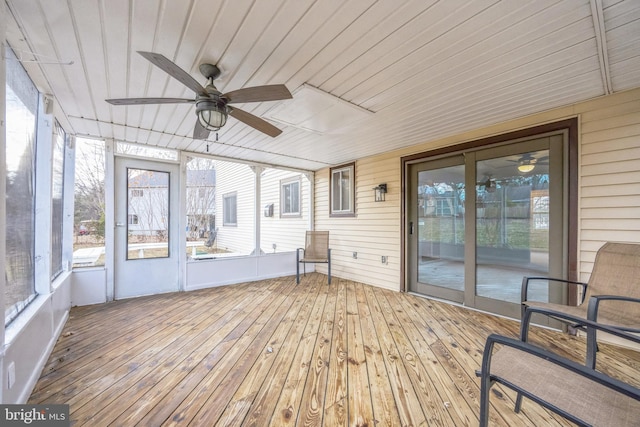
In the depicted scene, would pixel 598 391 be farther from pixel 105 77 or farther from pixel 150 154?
pixel 150 154

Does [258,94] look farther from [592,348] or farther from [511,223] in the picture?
[511,223]

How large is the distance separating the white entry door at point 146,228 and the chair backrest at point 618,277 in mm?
5313

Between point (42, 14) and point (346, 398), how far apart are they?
121 inches

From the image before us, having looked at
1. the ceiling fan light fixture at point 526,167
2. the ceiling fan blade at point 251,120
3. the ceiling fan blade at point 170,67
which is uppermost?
the ceiling fan blade at point 170,67

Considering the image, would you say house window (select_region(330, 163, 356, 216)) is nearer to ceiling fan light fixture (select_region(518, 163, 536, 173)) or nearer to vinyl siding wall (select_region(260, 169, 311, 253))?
vinyl siding wall (select_region(260, 169, 311, 253))

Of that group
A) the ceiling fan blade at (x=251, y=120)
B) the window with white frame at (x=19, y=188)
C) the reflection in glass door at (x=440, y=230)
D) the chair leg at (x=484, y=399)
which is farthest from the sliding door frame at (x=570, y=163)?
the window with white frame at (x=19, y=188)

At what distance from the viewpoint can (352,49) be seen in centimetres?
184

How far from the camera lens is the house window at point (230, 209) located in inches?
235

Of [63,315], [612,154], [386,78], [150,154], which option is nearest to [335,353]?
[386,78]

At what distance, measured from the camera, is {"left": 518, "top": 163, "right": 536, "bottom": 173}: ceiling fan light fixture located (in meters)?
3.09

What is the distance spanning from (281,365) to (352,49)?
8.32 ft

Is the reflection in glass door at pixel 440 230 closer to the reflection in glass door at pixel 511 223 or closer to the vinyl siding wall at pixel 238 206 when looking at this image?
the reflection in glass door at pixel 511 223

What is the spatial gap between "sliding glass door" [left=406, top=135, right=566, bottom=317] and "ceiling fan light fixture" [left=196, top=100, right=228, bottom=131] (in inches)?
127

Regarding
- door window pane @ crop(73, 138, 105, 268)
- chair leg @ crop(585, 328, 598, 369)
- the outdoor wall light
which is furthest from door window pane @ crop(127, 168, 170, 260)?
chair leg @ crop(585, 328, 598, 369)
